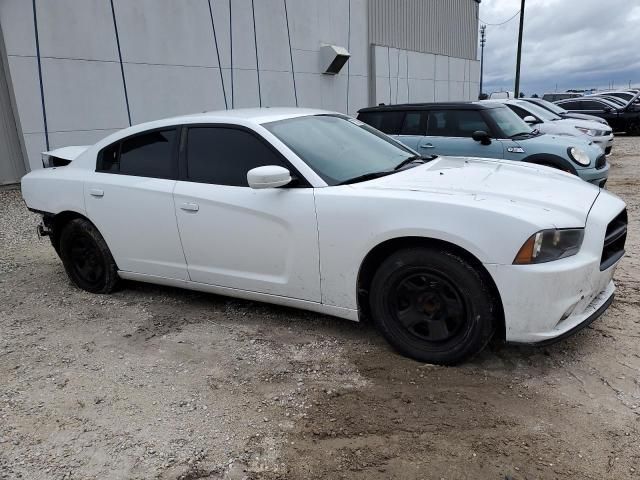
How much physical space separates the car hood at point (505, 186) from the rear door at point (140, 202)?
159 centimetres

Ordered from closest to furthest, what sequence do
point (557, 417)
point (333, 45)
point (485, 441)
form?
1. point (485, 441)
2. point (557, 417)
3. point (333, 45)

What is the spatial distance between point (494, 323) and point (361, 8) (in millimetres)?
16597

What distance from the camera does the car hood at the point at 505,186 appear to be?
2.99m

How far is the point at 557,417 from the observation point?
104 inches

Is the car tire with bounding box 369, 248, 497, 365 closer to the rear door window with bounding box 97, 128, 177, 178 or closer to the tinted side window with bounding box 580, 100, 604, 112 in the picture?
the rear door window with bounding box 97, 128, 177, 178

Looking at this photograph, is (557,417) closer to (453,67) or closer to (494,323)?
(494,323)

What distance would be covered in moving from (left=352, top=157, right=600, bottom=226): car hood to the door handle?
1.22m

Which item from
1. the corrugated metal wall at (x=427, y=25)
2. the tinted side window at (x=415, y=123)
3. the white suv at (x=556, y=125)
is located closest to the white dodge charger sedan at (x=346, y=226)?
the tinted side window at (x=415, y=123)

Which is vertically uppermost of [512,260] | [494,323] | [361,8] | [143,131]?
[361,8]

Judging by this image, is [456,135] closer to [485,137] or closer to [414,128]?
[485,137]

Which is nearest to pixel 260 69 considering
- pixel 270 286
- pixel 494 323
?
pixel 270 286

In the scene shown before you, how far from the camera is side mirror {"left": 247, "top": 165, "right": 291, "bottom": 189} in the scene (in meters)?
3.28

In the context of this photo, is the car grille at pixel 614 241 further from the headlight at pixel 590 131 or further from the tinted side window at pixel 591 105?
the tinted side window at pixel 591 105

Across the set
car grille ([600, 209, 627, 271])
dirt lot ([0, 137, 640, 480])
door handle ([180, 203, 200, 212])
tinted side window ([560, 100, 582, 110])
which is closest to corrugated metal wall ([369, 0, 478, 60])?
tinted side window ([560, 100, 582, 110])
